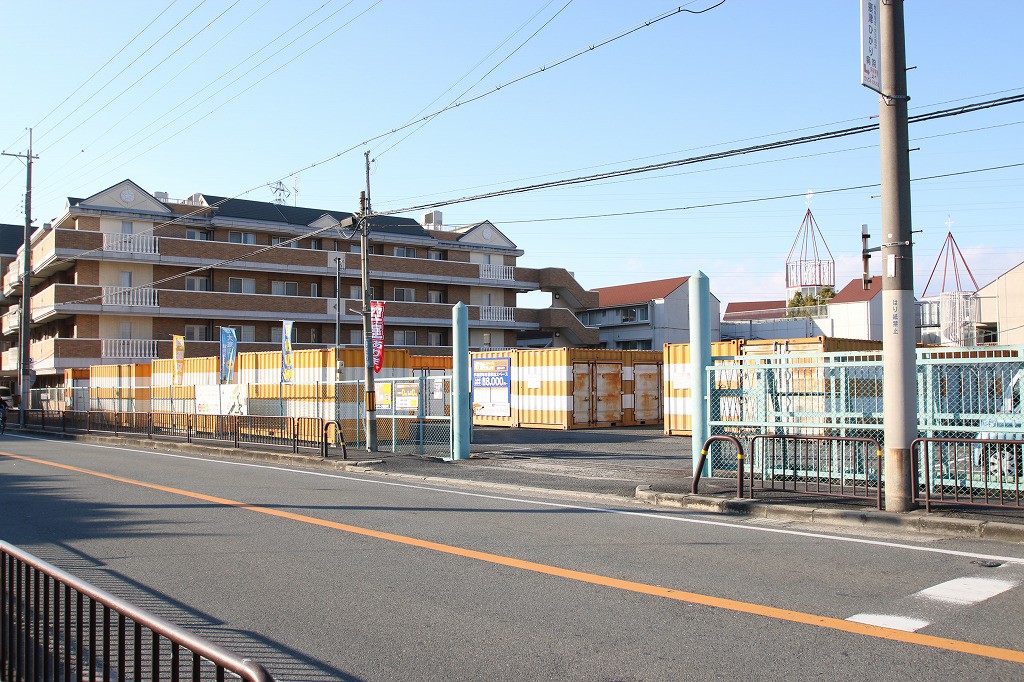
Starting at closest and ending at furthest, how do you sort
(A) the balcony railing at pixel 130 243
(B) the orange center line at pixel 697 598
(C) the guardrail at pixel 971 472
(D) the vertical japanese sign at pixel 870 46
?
(B) the orange center line at pixel 697 598, (C) the guardrail at pixel 971 472, (D) the vertical japanese sign at pixel 870 46, (A) the balcony railing at pixel 130 243

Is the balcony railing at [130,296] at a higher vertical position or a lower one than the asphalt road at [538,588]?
higher

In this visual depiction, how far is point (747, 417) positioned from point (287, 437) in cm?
1516

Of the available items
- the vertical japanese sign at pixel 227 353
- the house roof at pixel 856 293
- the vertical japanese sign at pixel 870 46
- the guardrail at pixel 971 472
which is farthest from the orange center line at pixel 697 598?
the house roof at pixel 856 293

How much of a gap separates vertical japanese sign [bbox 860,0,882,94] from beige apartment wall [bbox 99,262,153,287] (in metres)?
45.9

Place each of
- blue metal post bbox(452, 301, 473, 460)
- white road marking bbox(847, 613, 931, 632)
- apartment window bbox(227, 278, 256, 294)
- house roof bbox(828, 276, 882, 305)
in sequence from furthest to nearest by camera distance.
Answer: house roof bbox(828, 276, 882, 305) < apartment window bbox(227, 278, 256, 294) < blue metal post bbox(452, 301, 473, 460) < white road marking bbox(847, 613, 931, 632)

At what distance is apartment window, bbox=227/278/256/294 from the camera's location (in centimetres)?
5284

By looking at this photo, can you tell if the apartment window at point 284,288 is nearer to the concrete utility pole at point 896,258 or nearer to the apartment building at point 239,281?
the apartment building at point 239,281

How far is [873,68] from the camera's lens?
36.4 feet

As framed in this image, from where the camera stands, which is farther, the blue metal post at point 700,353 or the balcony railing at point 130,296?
the balcony railing at point 130,296

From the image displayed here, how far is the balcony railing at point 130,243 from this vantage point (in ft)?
158

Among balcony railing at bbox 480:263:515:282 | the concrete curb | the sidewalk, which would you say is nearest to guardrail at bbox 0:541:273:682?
the concrete curb

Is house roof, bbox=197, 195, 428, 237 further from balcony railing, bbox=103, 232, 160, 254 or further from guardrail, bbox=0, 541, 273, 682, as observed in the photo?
guardrail, bbox=0, 541, 273, 682

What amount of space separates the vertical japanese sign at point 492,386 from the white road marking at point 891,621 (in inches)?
1083

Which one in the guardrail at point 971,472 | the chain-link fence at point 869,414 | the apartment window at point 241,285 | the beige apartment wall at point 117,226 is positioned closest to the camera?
the guardrail at point 971,472
